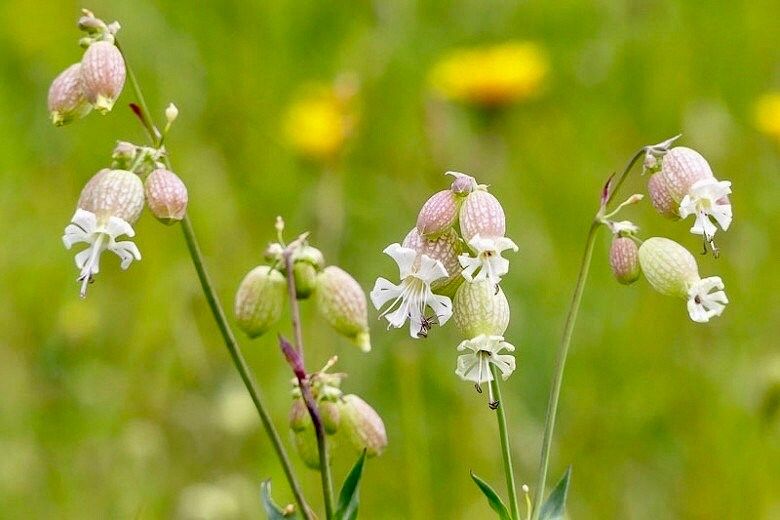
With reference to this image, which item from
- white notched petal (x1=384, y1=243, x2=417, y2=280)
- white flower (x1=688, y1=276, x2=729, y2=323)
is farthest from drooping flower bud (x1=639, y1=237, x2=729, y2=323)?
white notched petal (x1=384, y1=243, x2=417, y2=280)

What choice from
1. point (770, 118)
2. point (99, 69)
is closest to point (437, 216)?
point (99, 69)

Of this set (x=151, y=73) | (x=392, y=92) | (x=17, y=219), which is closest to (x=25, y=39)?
(x=151, y=73)

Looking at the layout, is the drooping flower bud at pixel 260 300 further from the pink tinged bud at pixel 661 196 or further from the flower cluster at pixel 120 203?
the pink tinged bud at pixel 661 196

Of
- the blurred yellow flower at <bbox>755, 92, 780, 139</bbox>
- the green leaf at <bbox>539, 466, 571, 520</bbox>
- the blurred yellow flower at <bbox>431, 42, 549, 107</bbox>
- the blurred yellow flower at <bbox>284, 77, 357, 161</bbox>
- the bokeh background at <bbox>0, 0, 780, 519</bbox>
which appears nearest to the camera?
the green leaf at <bbox>539, 466, 571, 520</bbox>

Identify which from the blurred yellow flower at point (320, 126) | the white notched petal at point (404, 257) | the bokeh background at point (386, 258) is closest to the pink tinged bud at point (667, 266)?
the white notched petal at point (404, 257)

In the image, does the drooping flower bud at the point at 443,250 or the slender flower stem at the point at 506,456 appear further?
the drooping flower bud at the point at 443,250

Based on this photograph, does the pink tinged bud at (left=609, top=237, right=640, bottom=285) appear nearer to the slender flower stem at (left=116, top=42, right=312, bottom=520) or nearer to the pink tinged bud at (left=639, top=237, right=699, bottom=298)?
the pink tinged bud at (left=639, top=237, right=699, bottom=298)

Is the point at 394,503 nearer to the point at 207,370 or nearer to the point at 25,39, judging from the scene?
the point at 207,370

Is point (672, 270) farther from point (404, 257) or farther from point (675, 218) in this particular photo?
point (404, 257)
